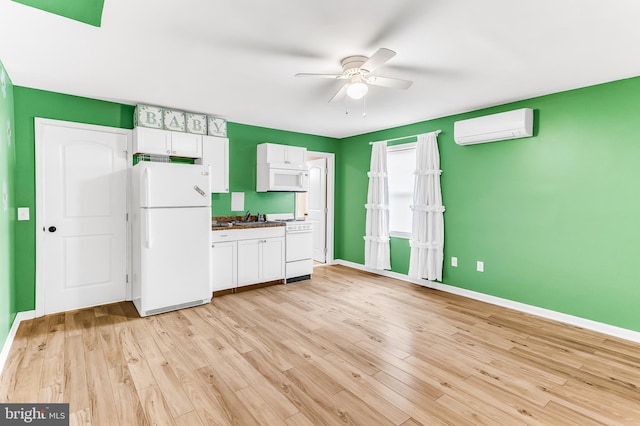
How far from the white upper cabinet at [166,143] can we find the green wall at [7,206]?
3.57ft

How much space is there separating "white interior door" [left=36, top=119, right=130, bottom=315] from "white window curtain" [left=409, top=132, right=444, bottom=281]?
385 centimetres

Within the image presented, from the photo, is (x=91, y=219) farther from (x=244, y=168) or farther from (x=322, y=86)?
(x=322, y=86)

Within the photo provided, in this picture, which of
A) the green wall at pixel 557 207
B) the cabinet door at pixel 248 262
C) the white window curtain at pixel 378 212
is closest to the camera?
the green wall at pixel 557 207

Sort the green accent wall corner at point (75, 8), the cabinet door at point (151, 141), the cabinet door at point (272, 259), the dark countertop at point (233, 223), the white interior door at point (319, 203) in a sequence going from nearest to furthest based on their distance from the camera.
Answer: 1. the green accent wall corner at point (75, 8)
2. the cabinet door at point (151, 141)
3. the dark countertop at point (233, 223)
4. the cabinet door at point (272, 259)
5. the white interior door at point (319, 203)

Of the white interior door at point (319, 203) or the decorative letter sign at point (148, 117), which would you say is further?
the white interior door at point (319, 203)

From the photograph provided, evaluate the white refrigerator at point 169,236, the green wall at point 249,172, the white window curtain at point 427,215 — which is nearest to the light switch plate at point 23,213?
the white refrigerator at point 169,236

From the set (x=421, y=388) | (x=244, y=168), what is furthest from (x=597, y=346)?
(x=244, y=168)

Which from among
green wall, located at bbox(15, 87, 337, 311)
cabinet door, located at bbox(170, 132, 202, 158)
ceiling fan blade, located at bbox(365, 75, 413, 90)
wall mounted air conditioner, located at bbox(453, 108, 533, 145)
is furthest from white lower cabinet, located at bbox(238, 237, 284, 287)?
wall mounted air conditioner, located at bbox(453, 108, 533, 145)

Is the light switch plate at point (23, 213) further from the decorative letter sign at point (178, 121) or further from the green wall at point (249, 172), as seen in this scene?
the green wall at point (249, 172)

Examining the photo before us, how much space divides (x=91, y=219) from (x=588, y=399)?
480 cm

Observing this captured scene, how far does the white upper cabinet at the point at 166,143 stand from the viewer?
3.79 metres

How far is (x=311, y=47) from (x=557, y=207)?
3059 millimetres

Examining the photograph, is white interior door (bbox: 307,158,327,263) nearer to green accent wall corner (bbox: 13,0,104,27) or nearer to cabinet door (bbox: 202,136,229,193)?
cabinet door (bbox: 202,136,229,193)

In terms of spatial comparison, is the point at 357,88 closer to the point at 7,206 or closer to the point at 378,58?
the point at 378,58
